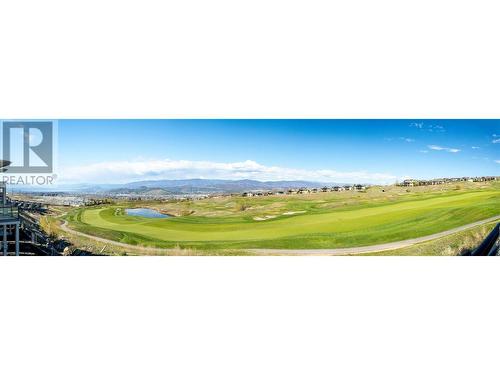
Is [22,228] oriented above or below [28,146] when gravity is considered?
below

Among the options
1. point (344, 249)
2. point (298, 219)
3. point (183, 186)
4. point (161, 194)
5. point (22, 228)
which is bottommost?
point (344, 249)

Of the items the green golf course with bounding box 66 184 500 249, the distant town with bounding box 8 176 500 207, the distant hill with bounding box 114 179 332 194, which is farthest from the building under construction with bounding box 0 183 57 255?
the distant hill with bounding box 114 179 332 194

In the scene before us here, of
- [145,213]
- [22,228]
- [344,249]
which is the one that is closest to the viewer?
[344,249]

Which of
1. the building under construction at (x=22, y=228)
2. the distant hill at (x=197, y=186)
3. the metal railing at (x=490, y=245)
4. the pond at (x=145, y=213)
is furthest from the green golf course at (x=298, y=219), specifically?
the building under construction at (x=22, y=228)

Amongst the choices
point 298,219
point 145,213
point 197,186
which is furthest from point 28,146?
point 298,219

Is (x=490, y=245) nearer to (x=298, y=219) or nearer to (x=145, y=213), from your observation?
(x=298, y=219)

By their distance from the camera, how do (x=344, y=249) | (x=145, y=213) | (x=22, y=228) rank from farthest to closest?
A: (x=145, y=213)
(x=22, y=228)
(x=344, y=249)

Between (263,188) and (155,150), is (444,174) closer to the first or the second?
(263,188)

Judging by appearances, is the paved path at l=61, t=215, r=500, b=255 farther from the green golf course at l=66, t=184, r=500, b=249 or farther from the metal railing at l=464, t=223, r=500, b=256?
the metal railing at l=464, t=223, r=500, b=256
